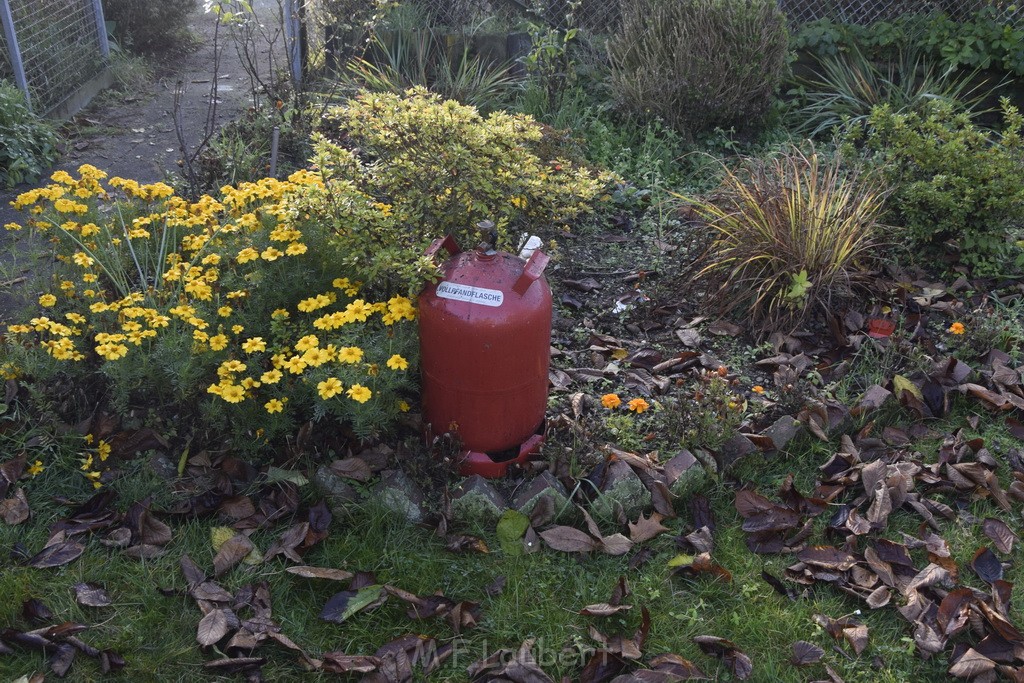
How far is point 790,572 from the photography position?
9.89 feet

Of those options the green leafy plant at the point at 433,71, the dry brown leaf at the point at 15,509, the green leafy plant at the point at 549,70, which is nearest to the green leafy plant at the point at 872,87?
the green leafy plant at the point at 549,70

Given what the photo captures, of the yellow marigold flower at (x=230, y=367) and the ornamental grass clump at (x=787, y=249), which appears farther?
the ornamental grass clump at (x=787, y=249)

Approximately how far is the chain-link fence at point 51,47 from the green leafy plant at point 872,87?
19.4ft

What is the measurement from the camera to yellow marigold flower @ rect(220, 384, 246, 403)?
299 centimetres

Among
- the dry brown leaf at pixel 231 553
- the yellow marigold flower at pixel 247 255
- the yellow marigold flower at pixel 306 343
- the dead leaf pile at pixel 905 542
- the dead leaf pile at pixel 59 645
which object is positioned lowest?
the dead leaf pile at pixel 59 645

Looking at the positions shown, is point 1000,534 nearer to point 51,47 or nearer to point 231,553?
point 231,553

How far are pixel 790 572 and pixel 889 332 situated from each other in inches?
66.0

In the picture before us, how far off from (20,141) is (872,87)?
21.2 feet

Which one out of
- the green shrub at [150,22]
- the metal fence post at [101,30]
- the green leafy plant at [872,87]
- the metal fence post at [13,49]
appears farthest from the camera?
the green shrub at [150,22]

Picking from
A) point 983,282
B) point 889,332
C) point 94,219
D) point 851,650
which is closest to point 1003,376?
point 889,332

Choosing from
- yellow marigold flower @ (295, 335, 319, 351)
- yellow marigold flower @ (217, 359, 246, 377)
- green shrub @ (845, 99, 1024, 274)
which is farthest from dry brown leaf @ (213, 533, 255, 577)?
green shrub @ (845, 99, 1024, 274)

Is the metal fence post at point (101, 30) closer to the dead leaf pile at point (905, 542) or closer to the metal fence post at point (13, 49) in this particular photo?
the metal fence post at point (13, 49)

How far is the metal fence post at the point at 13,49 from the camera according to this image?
21.6 ft

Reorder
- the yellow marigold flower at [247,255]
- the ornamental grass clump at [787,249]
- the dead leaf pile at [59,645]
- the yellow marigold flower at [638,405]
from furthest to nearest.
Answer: the ornamental grass clump at [787,249] → the yellow marigold flower at [638,405] → the yellow marigold flower at [247,255] → the dead leaf pile at [59,645]
